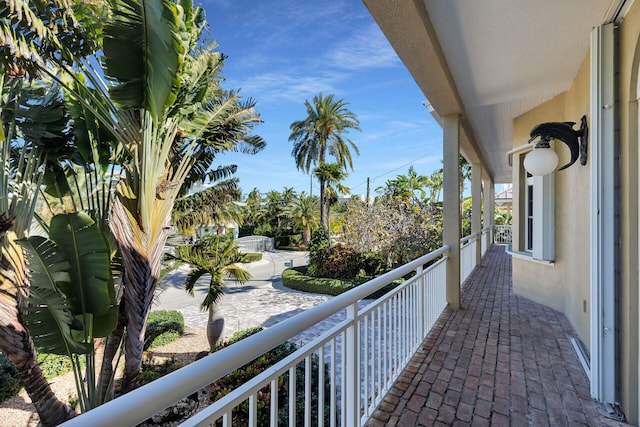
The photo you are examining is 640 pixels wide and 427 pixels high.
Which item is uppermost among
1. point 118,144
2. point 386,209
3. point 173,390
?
point 118,144

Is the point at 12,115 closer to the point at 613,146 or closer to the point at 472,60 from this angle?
the point at 472,60

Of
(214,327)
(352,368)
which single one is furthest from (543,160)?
(214,327)

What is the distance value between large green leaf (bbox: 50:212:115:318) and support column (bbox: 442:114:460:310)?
441 cm

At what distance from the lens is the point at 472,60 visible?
3.33 m

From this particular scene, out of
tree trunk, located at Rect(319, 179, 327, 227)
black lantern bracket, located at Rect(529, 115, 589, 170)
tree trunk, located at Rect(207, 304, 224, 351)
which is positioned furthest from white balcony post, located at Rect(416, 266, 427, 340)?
tree trunk, located at Rect(319, 179, 327, 227)

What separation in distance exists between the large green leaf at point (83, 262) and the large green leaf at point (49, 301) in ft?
0.23

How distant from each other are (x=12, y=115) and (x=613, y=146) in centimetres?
725

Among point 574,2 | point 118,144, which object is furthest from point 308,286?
point 574,2

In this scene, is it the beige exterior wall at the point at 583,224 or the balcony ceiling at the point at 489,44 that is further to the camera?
the balcony ceiling at the point at 489,44

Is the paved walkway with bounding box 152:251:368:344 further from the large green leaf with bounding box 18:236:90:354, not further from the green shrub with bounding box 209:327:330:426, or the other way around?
the large green leaf with bounding box 18:236:90:354

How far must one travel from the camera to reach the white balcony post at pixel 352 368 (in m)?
1.84

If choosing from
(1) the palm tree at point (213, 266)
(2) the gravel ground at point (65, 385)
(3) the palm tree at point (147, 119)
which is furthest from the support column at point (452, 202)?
(2) the gravel ground at point (65, 385)

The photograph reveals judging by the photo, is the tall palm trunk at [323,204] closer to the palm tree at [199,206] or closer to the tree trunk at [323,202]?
the tree trunk at [323,202]

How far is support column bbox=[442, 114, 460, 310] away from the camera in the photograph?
4.70 m
